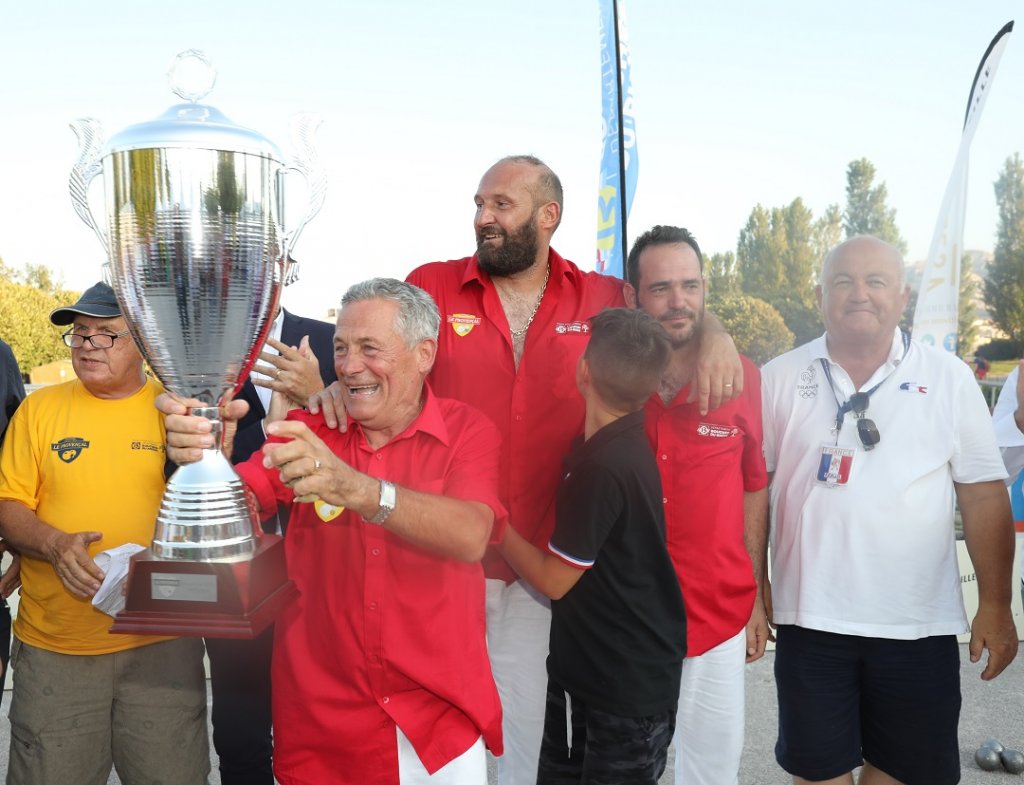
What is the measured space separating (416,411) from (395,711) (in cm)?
72

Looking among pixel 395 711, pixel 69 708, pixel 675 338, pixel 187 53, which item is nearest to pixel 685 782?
pixel 395 711

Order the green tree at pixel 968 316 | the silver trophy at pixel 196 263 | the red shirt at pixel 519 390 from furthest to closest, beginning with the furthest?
1. the green tree at pixel 968 316
2. the red shirt at pixel 519 390
3. the silver trophy at pixel 196 263

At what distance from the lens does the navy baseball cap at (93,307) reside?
237cm

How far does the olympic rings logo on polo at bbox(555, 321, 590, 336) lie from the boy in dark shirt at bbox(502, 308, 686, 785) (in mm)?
388

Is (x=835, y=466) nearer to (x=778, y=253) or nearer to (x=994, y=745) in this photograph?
(x=994, y=745)

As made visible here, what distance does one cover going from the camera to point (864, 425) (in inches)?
100.0

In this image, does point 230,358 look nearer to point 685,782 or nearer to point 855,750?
point 685,782

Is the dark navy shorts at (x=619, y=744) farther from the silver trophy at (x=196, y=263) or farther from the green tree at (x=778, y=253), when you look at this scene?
the green tree at (x=778, y=253)

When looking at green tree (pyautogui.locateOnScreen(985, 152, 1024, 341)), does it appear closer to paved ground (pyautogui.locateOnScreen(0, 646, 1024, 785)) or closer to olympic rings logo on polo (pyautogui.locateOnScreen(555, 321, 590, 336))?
paved ground (pyautogui.locateOnScreen(0, 646, 1024, 785))

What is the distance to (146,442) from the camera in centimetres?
247

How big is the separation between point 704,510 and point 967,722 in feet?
8.53

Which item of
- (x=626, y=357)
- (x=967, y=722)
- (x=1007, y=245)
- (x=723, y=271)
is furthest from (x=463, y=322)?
(x=723, y=271)

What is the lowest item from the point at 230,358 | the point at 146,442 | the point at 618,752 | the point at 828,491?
the point at 618,752

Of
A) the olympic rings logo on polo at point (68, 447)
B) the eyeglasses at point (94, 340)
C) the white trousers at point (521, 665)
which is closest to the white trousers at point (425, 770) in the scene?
the white trousers at point (521, 665)
